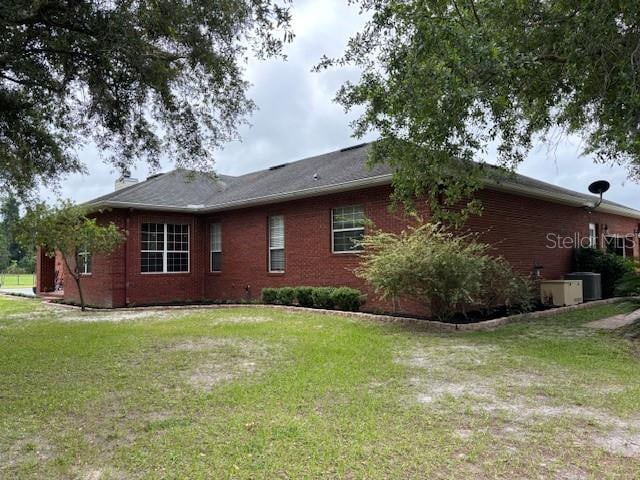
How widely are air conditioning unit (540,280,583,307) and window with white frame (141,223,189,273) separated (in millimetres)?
11755

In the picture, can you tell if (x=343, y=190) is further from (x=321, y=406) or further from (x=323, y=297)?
(x=321, y=406)

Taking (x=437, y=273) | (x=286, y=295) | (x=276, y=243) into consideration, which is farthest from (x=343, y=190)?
(x=437, y=273)

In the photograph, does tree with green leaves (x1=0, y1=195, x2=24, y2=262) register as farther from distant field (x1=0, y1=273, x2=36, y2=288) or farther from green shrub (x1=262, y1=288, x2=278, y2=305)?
distant field (x1=0, y1=273, x2=36, y2=288)

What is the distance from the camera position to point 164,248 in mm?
16766

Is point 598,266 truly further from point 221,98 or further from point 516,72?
point 221,98

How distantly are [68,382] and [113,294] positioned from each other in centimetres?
1025

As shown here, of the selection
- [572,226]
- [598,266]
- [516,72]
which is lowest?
[598,266]

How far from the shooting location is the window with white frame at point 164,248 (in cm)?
1628

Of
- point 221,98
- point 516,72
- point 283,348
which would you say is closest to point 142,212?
point 221,98

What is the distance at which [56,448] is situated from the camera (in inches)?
150

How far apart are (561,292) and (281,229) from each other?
27.5ft

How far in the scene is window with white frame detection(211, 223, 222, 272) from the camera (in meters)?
17.6

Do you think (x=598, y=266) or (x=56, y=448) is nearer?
(x=56, y=448)

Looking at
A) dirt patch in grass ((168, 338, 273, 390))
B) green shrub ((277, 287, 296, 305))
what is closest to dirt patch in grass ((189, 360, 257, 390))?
dirt patch in grass ((168, 338, 273, 390))
